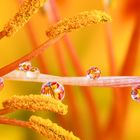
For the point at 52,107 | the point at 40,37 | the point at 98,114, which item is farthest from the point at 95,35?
the point at 52,107

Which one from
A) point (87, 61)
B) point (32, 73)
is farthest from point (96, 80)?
point (87, 61)

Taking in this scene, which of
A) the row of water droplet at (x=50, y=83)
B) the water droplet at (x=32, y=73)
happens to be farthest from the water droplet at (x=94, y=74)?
the water droplet at (x=32, y=73)

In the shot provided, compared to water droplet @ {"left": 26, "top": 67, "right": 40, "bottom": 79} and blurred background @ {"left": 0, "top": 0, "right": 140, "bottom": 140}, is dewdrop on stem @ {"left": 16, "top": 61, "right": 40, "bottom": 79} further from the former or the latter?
blurred background @ {"left": 0, "top": 0, "right": 140, "bottom": 140}

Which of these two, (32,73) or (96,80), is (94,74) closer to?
(96,80)

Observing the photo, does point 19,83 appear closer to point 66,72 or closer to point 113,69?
point 66,72

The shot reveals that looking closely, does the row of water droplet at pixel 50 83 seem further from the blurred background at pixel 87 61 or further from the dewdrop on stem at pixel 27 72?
the blurred background at pixel 87 61

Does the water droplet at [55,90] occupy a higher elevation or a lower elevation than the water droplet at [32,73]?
lower

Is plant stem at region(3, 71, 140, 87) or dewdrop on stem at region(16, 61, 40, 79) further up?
dewdrop on stem at region(16, 61, 40, 79)

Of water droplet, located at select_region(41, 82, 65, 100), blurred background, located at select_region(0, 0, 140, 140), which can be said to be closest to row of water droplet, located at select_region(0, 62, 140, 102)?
water droplet, located at select_region(41, 82, 65, 100)
